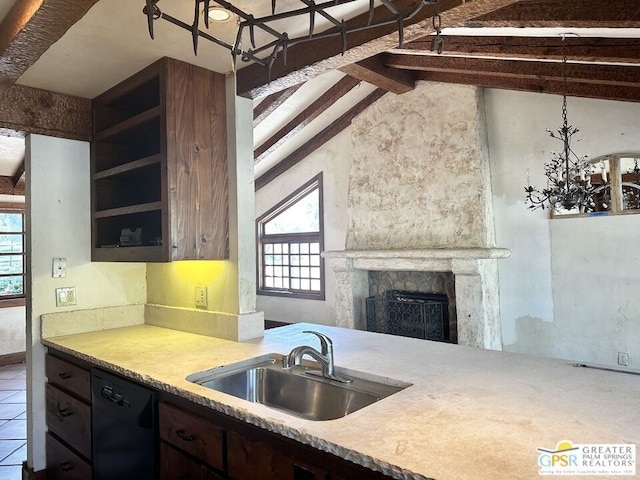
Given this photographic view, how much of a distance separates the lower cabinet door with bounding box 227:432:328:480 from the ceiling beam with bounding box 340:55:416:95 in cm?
312

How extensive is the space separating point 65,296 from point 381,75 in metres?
3.29

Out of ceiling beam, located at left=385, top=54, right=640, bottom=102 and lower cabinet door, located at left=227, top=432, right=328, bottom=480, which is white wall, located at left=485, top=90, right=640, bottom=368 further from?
lower cabinet door, located at left=227, top=432, right=328, bottom=480

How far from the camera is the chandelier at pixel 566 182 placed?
3434 mm

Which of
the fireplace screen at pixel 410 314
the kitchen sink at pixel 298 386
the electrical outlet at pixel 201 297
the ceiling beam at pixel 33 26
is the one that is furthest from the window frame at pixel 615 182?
the ceiling beam at pixel 33 26

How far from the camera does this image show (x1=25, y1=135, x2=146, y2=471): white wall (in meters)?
2.40

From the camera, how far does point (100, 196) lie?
2.63 metres

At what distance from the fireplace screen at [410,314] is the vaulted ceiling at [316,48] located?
2327mm

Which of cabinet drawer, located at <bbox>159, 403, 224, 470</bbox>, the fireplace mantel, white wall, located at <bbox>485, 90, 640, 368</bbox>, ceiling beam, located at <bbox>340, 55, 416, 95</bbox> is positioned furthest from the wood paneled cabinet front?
white wall, located at <bbox>485, 90, 640, 368</bbox>

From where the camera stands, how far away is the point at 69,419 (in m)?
2.15

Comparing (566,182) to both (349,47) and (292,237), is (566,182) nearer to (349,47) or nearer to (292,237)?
(349,47)

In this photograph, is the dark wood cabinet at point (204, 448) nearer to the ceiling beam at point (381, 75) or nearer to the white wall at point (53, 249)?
the white wall at point (53, 249)

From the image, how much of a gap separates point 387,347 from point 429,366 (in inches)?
13.5

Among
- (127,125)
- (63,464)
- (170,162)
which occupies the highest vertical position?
(127,125)

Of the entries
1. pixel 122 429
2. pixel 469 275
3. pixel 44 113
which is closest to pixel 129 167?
pixel 44 113
